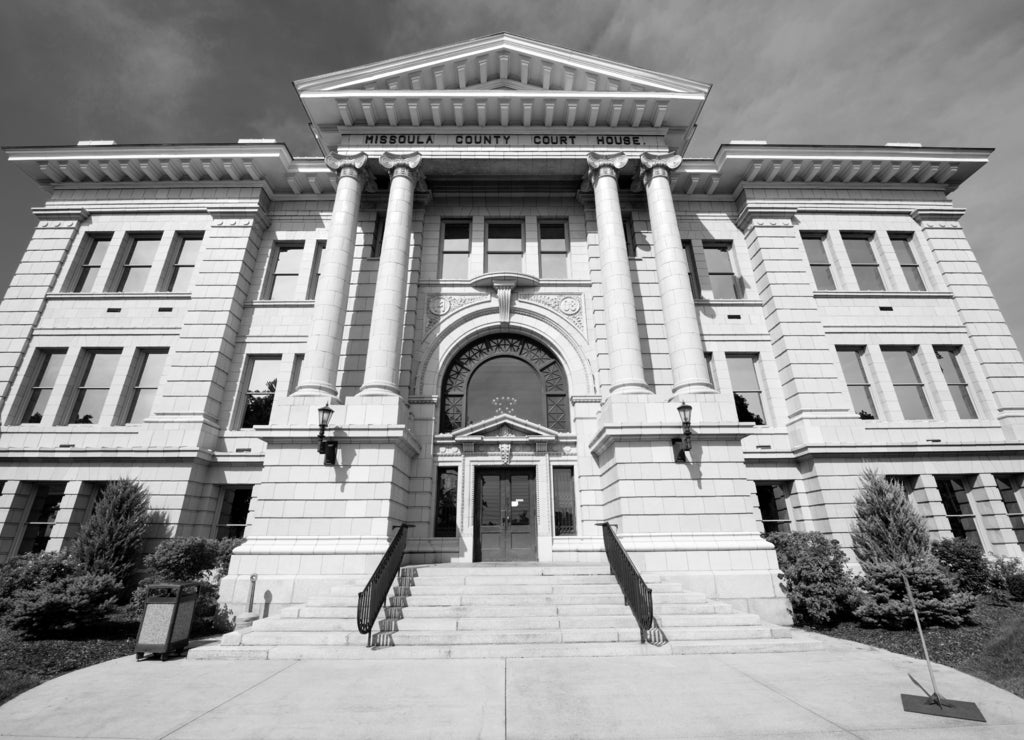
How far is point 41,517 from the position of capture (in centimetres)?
1505

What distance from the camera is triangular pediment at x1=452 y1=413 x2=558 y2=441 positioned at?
15.5 m

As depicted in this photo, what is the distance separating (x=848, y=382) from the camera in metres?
16.9

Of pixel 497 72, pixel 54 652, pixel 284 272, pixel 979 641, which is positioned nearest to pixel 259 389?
pixel 284 272

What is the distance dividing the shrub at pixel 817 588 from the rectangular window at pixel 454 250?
13580 millimetres

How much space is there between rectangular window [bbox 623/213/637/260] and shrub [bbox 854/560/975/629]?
474 inches

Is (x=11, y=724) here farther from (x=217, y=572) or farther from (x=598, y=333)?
(x=598, y=333)

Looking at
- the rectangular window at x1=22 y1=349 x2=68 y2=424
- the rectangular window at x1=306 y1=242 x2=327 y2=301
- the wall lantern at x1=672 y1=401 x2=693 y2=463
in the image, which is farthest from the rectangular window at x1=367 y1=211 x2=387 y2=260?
the wall lantern at x1=672 y1=401 x2=693 y2=463

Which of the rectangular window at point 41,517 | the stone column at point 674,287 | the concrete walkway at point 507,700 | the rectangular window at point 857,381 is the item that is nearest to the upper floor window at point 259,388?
the rectangular window at point 41,517

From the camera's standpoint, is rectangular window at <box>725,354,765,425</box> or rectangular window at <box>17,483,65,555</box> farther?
rectangular window at <box>725,354,765,425</box>

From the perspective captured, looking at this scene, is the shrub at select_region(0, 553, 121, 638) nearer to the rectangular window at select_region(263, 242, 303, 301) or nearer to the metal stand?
the rectangular window at select_region(263, 242, 303, 301)

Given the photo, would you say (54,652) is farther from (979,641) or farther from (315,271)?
(979,641)

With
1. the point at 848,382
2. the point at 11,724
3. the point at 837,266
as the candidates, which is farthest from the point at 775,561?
the point at 11,724

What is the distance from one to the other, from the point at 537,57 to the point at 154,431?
59.6ft

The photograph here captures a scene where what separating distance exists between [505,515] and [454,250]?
1000 cm
